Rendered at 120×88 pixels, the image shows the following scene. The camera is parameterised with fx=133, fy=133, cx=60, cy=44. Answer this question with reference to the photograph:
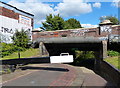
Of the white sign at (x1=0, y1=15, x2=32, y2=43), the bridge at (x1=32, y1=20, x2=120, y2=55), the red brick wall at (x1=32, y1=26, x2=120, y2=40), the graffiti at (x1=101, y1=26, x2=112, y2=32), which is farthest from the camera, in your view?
the white sign at (x1=0, y1=15, x2=32, y2=43)

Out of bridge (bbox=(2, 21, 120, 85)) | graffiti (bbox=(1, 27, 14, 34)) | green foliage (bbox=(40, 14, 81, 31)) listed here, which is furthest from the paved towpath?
green foliage (bbox=(40, 14, 81, 31))

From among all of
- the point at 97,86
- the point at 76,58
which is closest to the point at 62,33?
the point at 76,58

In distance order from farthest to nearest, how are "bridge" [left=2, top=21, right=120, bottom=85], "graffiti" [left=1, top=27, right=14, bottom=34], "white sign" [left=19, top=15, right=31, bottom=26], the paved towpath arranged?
"white sign" [left=19, top=15, right=31, bottom=26] → "graffiti" [left=1, top=27, right=14, bottom=34] → "bridge" [left=2, top=21, right=120, bottom=85] → the paved towpath

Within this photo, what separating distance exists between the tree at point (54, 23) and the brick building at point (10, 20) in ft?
39.2

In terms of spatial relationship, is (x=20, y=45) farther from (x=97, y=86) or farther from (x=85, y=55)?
(x=85, y=55)

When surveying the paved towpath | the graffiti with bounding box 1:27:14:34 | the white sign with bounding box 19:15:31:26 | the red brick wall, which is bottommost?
the paved towpath

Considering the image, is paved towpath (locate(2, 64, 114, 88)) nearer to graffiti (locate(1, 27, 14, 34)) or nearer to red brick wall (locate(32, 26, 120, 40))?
red brick wall (locate(32, 26, 120, 40))

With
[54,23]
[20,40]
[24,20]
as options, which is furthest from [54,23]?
[20,40]

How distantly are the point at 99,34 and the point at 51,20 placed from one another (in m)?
27.6

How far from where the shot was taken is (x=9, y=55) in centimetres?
3006

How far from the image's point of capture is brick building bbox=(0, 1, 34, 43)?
34.5 metres

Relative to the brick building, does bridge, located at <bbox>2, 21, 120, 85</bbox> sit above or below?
below

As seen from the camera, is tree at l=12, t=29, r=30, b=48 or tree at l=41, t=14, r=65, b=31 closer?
tree at l=12, t=29, r=30, b=48

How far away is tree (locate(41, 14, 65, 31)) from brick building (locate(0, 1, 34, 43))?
11962 mm
